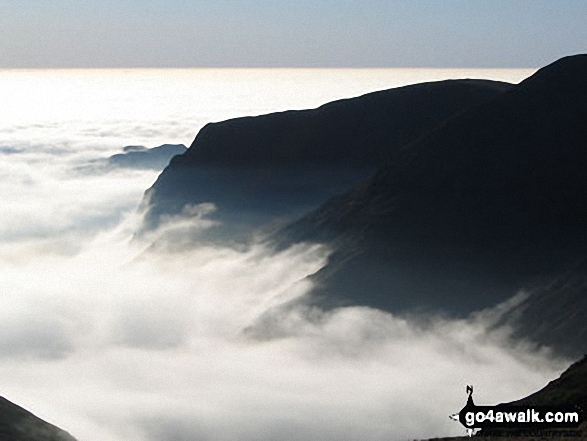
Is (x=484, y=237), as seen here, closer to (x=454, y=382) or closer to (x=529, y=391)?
(x=454, y=382)

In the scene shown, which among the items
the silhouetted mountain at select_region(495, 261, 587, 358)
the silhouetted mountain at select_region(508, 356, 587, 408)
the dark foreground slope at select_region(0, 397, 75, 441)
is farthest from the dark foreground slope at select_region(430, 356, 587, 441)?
the silhouetted mountain at select_region(495, 261, 587, 358)

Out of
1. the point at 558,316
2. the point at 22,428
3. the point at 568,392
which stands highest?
the point at 558,316

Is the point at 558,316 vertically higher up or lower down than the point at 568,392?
higher up

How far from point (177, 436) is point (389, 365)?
162 feet

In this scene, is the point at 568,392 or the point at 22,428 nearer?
the point at 568,392

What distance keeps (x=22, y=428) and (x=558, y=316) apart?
95.4 metres

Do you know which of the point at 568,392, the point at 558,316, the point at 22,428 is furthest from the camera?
the point at 558,316

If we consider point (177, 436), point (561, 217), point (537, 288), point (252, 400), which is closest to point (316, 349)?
point (252, 400)

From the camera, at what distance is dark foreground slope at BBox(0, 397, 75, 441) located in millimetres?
81250

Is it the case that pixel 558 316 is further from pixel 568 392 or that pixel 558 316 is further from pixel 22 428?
pixel 22 428

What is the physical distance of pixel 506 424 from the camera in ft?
157

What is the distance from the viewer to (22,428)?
84688 mm

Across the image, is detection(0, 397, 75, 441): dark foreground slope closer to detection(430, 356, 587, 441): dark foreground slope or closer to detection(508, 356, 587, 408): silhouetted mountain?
detection(430, 356, 587, 441): dark foreground slope

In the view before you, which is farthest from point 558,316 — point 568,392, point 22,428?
point 22,428
